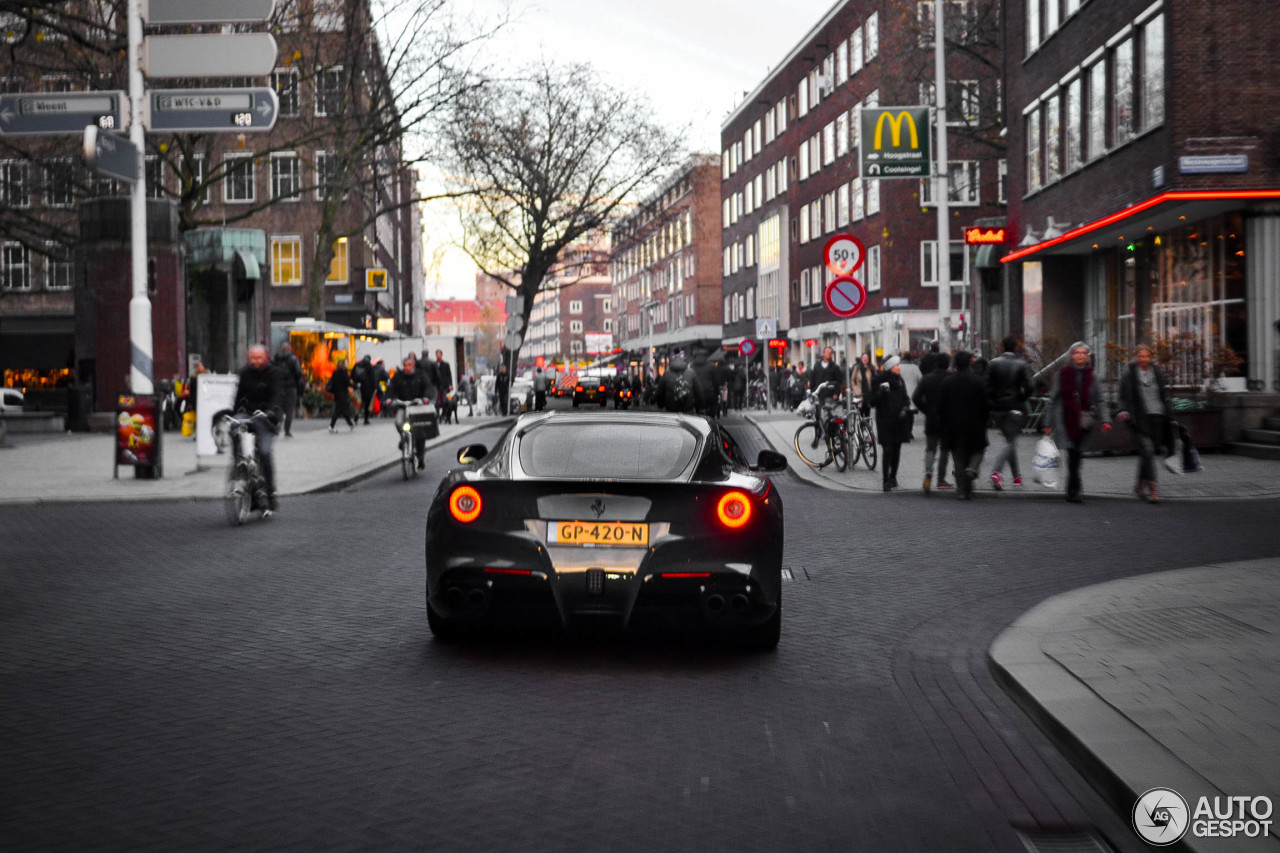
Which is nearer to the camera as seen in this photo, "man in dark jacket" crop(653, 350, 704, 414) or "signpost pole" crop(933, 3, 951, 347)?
"man in dark jacket" crop(653, 350, 704, 414)

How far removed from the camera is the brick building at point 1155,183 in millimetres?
23844

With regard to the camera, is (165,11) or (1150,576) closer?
(1150,576)

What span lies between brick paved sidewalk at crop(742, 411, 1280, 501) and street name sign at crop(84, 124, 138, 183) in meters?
9.19

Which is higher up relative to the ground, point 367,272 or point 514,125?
point 514,125

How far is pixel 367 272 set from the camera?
2308 inches

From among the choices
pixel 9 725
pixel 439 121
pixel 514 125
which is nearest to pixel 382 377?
pixel 439 121

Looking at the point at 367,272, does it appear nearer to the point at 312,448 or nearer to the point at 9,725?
the point at 312,448

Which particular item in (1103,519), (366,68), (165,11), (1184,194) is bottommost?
(1103,519)

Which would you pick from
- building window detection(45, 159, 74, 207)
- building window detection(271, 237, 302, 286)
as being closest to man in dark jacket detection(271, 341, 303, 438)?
building window detection(45, 159, 74, 207)

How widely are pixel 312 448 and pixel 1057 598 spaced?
1986 centimetres

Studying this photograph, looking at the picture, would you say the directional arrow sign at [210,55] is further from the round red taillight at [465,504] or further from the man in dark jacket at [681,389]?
the man in dark jacket at [681,389]

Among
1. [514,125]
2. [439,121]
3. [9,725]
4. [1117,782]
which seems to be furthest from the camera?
[514,125]

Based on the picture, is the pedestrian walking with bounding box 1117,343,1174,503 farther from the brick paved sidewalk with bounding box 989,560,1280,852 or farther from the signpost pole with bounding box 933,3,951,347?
the signpost pole with bounding box 933,3,951,347

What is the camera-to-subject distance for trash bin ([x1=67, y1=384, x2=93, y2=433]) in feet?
106
